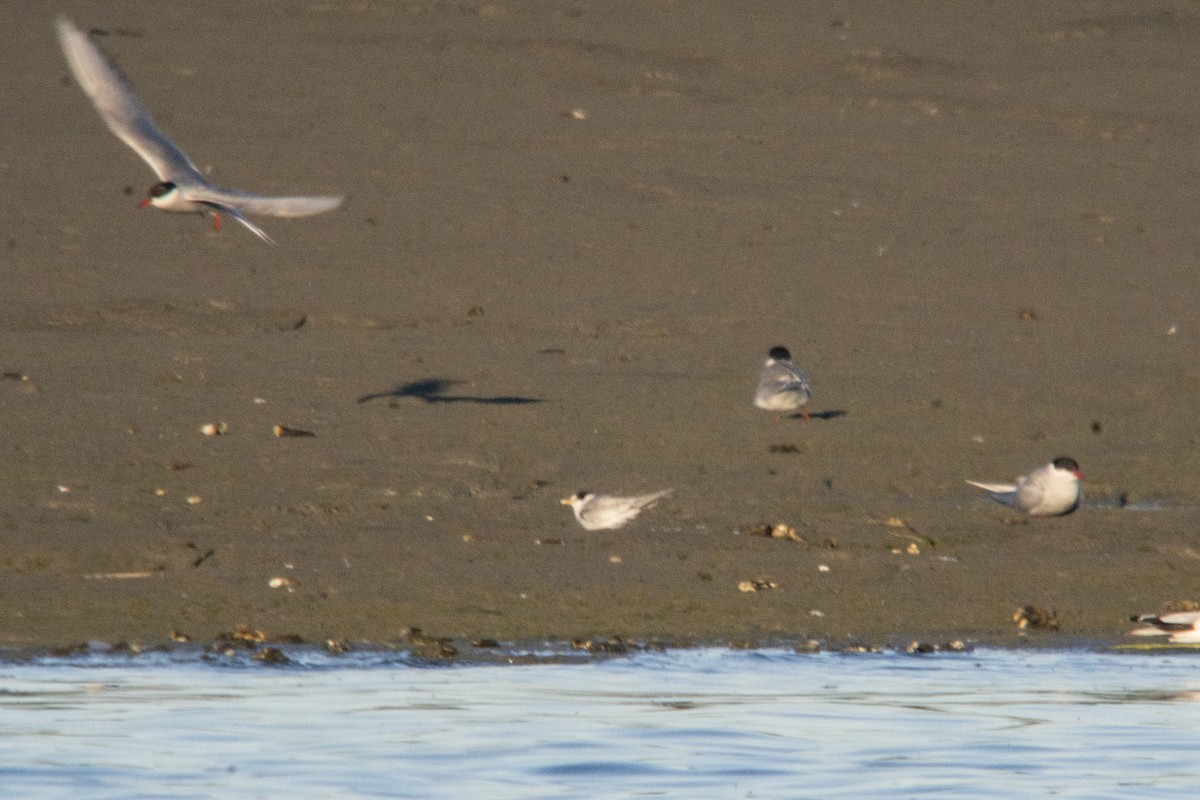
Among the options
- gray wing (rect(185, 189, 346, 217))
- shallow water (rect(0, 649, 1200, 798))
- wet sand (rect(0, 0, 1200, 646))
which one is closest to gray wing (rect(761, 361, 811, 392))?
wet sand (rect(0, 0, 1200, 646))

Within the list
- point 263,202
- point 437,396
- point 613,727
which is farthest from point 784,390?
point 613,727

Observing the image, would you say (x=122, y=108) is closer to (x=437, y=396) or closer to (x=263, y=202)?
(x=263, y=202)

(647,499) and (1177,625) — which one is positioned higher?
(647,499)

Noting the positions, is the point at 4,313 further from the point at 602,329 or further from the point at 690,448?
the point at 690,448

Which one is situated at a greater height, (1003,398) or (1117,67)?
(1117,67)

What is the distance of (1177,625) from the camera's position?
23.9 ft

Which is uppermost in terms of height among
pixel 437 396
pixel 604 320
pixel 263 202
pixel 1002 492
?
pixel 263 202

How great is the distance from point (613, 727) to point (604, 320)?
15.6ft

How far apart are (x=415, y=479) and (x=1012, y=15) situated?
1006 centimetres

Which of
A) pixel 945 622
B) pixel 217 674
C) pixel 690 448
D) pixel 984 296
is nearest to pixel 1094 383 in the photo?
pixel 984 296

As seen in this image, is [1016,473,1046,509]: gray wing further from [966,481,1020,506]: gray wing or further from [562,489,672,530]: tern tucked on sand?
[562,489,672,530]: tern tucked on sand

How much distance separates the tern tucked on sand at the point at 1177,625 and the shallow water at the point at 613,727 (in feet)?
0.44

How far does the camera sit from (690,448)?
30.3 ft

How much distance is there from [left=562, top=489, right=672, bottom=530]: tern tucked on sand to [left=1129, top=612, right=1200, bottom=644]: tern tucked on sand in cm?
192
